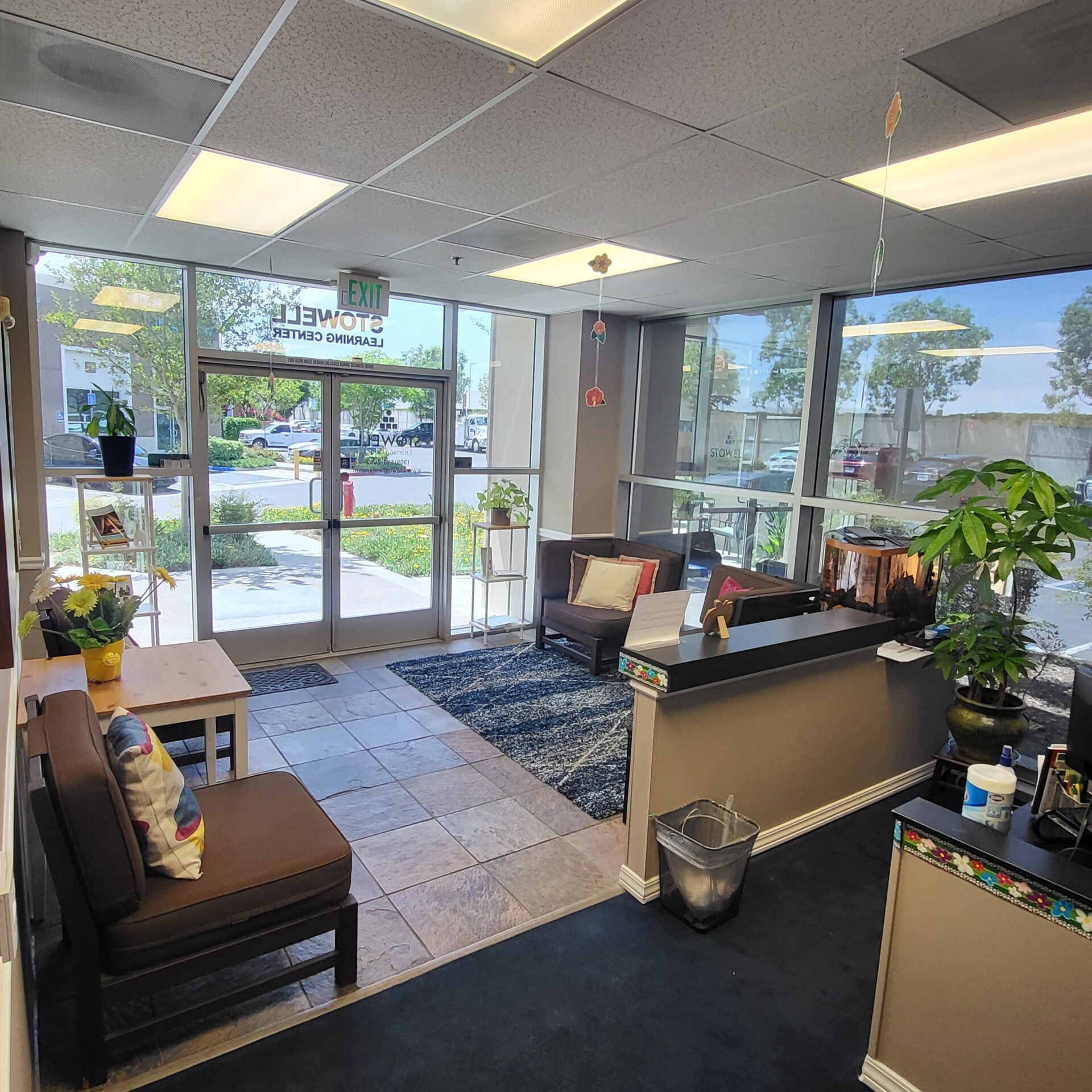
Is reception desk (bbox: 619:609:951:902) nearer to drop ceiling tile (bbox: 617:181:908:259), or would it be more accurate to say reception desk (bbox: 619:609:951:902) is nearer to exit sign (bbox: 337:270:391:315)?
drop ceiling tile (bbox: 617:181:908:259)

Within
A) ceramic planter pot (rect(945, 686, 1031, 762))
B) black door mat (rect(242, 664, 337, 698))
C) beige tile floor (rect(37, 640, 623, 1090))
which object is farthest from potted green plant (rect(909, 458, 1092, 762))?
black door mat (rect(242, 664, 337, 698))

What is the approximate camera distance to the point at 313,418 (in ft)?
17.4

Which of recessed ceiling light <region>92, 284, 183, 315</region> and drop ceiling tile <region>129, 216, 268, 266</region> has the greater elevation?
drop ceiling tile <region>129, 216, 268, 266</region>

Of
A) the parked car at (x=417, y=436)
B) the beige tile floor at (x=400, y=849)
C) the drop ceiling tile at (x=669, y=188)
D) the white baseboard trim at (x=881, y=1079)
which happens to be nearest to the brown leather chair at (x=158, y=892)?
the beige tile floor at (x=400, y=849)

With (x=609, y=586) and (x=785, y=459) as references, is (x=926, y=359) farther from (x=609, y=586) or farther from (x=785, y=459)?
(x=609, y=586)

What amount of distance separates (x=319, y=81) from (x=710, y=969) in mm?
2935

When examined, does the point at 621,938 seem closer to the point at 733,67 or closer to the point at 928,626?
the point at 928,626

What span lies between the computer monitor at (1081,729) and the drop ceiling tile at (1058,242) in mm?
2123

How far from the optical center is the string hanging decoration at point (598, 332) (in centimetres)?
400

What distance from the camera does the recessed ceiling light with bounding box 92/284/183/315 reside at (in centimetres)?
446

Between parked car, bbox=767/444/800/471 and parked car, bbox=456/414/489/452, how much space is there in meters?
2.26

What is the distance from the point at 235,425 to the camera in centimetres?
498

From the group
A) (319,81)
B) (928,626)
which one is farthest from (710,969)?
(319,81)

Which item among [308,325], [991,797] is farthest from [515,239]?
[991,797]
